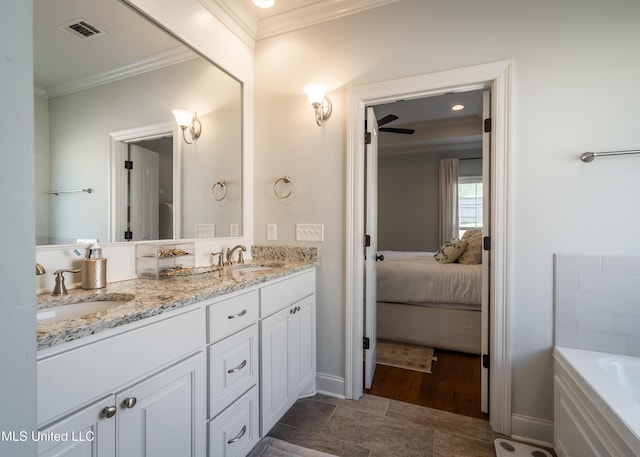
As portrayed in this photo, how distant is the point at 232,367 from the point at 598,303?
1.86 m

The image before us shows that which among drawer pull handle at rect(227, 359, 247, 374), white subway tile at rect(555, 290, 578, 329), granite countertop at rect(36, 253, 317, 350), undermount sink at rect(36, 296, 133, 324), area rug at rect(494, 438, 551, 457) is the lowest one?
area rug at rect(494, 438, 551, 457)

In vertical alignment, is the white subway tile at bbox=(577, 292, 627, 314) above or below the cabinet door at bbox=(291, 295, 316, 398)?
above

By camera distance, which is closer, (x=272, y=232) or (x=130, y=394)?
(x=130, y=394)

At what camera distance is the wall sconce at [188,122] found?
1712mm

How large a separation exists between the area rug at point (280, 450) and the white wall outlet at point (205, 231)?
123 cm

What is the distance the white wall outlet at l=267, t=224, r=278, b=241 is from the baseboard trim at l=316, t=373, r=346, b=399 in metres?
1.04

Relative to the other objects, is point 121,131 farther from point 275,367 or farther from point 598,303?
point 598,303

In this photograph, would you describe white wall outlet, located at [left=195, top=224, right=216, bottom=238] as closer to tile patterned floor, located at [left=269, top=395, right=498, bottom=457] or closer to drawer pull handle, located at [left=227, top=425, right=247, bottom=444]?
drawer pull handle, located at [left=227, top=425, right=247, bottom=444]

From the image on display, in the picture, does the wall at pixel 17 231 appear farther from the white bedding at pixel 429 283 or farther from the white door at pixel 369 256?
the white bedding at pixel 429 283

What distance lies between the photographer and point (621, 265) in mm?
1449

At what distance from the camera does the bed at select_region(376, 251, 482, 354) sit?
8.46 feet

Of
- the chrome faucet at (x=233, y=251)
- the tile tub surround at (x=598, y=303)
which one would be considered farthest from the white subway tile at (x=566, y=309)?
the chrome faucet at (x=233, y=251)

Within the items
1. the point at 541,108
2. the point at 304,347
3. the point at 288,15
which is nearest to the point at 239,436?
the point at 304,347

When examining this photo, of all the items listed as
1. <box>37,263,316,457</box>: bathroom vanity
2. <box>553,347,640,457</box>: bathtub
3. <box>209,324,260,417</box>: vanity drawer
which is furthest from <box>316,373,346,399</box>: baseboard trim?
<box>553,347,640,457</box>: bathtub
